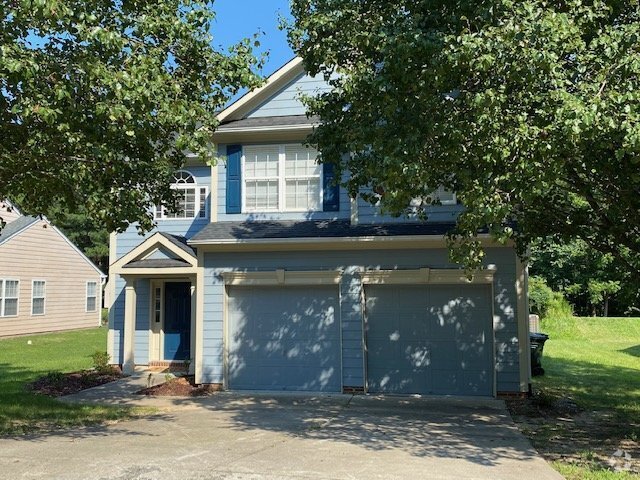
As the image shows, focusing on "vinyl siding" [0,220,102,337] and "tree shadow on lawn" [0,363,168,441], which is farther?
"vinyl siding" [0,220,102,337]

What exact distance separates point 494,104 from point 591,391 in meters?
9.09

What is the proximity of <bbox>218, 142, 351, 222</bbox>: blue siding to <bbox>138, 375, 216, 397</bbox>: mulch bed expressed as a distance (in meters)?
3.74

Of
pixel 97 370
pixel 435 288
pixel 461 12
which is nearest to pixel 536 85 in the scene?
pixel 461 12

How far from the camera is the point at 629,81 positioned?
596 centimetres

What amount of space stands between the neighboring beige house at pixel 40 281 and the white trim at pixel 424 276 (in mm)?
18234

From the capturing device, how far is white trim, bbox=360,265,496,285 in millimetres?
11969

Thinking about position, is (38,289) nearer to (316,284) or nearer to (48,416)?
(48,416)

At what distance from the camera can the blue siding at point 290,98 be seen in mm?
13828

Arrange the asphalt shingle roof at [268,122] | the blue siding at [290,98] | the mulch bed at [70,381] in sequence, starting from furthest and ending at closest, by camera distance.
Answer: the blue siding at [290,98] < the asphalt shingle roof at [268,122] < the mulch bed at [70,381]

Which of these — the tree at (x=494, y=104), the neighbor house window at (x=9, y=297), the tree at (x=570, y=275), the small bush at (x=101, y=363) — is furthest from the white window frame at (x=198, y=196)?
the tree at (x=570, y=275)

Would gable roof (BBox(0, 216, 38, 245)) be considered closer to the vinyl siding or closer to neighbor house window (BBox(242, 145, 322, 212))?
the vinyl siding

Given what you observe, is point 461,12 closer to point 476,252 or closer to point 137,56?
point 476,252

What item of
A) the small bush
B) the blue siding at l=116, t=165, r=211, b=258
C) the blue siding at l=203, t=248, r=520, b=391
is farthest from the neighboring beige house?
the blue siding at l=203, t=248, r=520, b=391

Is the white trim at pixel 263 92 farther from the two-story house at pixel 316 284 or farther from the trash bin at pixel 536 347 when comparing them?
the trash bin at pixel 536 347
